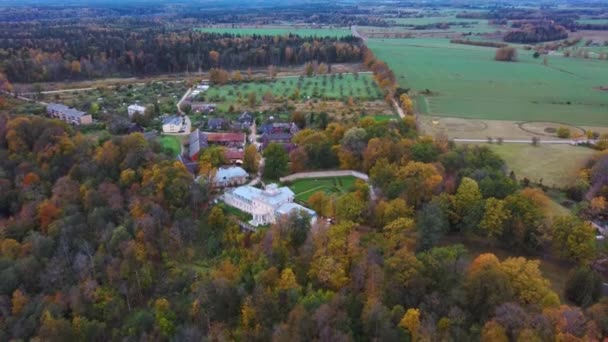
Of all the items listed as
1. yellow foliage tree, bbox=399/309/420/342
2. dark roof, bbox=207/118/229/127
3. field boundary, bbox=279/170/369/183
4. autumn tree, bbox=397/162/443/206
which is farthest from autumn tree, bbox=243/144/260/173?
yellow foliage tree, bbox=399/309/420/342

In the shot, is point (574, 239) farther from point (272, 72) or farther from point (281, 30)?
point (281, 30)

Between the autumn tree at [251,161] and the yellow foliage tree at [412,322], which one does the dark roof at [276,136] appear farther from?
the yellow foliage tree at [412,322]

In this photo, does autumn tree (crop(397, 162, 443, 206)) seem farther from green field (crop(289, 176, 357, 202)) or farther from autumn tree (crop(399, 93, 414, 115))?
autumn tree (crop(399, 93, 414, 115))

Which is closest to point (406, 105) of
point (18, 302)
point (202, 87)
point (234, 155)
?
point (234, 155)

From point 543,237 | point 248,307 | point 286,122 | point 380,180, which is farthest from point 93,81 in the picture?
point 543,237

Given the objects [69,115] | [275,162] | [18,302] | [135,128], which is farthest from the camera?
[69,115]
